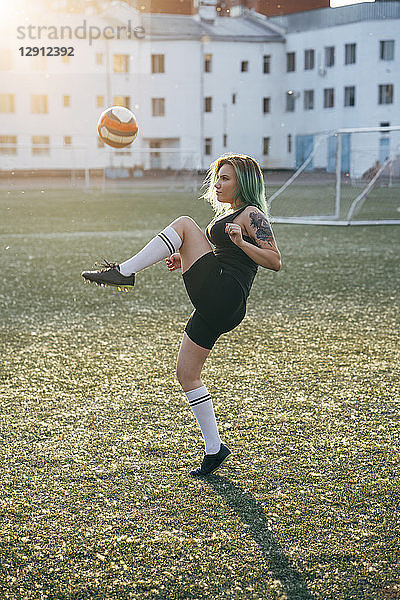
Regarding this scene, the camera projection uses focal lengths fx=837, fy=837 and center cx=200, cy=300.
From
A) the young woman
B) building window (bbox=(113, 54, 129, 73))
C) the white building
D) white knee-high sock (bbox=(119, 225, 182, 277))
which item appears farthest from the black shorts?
building window (bbox=(113, 54, 129, 73))

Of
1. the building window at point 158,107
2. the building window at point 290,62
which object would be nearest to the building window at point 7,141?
the building window at point 158,107

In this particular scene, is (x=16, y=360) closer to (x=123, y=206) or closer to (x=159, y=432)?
(x=159, y=432)

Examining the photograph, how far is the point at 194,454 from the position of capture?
420 centimetres

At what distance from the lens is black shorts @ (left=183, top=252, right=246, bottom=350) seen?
149 inches

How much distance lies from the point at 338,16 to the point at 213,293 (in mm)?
44759

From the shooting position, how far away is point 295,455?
4.16m

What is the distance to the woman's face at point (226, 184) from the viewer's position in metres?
3.83

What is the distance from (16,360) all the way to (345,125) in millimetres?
42694

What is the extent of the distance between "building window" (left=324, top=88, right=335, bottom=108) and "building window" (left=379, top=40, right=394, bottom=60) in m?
3.15

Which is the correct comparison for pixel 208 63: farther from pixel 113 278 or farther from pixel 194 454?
pixel 113 278

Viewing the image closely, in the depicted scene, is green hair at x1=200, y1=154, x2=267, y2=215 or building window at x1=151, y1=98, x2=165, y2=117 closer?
green hair at x1=200, y1=154, x2=267, y2=215

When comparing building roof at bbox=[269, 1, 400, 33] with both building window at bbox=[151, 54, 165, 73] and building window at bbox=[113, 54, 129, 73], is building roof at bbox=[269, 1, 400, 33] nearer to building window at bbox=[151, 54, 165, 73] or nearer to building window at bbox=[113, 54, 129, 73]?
building window at bbox=[151, 54, 165, 73]

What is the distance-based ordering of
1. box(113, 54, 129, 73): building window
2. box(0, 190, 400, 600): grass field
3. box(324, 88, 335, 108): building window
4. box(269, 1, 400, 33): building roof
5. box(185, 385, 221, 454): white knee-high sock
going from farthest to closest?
box(324, 88, 335, 108): building window → box(269, 1, 400, 33): building roof → box(113, 54, 129, 73): building window → box(185, 385, 221, 454): white knee-high sock → box(0, 190, 400, 600): grass field

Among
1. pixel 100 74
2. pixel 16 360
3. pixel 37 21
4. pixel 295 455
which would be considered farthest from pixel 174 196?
pixel 295 455
